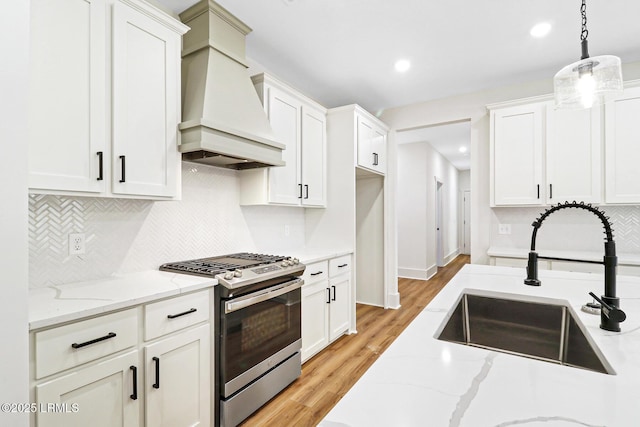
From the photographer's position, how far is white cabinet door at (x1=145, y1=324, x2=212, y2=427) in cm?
154

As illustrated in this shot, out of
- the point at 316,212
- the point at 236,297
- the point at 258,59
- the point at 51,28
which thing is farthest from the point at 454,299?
the point at 258,59

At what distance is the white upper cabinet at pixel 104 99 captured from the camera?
1408mm

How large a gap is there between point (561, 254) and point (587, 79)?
2071 mm

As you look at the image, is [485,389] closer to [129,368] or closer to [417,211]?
[129,368]

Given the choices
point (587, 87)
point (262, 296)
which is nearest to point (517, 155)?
point (587, 87)

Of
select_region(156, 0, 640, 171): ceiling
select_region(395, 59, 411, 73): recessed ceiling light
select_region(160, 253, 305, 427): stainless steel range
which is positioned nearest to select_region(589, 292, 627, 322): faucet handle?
select_region(160, 253, 305, 427): stainless steel range

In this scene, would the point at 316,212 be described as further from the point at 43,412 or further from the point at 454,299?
the point at 43,412

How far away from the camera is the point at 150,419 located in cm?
153

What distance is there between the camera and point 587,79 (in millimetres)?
1573

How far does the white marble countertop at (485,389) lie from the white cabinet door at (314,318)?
1.83m

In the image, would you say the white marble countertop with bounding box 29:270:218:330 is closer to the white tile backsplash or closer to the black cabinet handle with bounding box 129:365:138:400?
the black cabinet handle with bounding box 129:365:138:400

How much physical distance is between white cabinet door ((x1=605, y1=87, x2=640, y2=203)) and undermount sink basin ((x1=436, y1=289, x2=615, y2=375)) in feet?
8.13

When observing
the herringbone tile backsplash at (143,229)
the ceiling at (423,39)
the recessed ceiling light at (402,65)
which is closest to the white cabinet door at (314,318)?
→ the herringbone tile backsplash at (143,229)

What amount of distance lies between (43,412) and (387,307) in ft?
12.1
